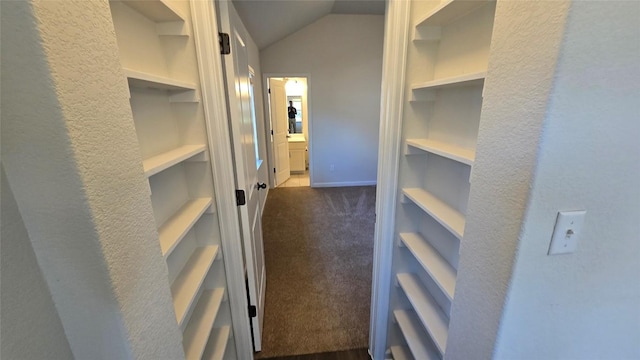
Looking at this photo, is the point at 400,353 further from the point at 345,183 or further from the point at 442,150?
the point at 345,183

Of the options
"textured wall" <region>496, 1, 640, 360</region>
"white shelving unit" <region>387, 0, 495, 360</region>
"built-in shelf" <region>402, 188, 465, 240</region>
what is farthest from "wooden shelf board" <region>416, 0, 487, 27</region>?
"built-in shelf" <region>402, 188, 465, 240</region>

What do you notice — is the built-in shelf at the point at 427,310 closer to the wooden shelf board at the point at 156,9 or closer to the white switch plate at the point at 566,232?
the white switch plate at the point at 566,232

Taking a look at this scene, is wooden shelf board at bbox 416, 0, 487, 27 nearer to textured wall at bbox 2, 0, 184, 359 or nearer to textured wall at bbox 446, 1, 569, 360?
textured wall at bbox 446, 1, 569, 360

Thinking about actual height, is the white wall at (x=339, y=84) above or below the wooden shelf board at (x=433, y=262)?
above

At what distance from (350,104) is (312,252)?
291 centimetres

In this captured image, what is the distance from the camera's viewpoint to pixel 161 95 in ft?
3.63

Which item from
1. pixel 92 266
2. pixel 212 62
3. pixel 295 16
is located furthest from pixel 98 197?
pixel 295 16

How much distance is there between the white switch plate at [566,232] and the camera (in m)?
0.61

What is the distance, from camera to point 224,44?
129cm

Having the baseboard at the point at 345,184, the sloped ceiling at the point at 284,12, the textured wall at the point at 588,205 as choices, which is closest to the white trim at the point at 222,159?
the textured wall at the point at 588,205

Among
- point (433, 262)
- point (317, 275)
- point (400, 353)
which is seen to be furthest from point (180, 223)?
point (317, 275)

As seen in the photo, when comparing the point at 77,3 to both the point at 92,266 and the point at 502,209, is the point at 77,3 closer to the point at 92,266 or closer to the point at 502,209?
the point at 92,266

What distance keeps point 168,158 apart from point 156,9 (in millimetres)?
525

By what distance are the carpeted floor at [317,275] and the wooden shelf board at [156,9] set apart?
76.3 inches
